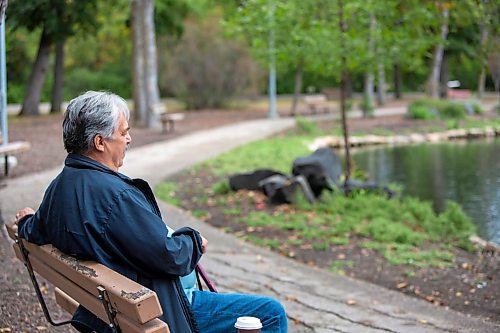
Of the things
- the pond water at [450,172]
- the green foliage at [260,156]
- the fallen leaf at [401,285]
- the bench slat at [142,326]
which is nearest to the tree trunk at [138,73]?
the green foliage at [260,156]

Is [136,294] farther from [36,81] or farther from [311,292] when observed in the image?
[36,81]

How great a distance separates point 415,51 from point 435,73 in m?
23.3

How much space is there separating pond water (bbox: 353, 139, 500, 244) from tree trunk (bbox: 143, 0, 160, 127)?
254 inches

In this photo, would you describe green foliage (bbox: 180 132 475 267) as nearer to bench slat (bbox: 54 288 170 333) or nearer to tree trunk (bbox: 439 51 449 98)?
bench slat (bbox: 54 288 170 333)

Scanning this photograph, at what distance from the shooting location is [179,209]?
1068 centimetres

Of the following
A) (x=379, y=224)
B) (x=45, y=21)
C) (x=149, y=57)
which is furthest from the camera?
(x=149, y=57)

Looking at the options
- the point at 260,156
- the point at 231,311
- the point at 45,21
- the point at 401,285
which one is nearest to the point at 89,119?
the point at 231,311

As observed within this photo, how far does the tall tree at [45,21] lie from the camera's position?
17.6m

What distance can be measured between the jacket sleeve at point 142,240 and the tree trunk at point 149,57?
20.0 m

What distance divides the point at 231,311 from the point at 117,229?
2.41 feet

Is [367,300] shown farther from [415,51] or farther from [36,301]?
[415,51]

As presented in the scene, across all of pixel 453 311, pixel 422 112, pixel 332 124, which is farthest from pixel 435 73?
pixel 453 311

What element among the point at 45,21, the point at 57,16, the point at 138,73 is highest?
the point at 57,16

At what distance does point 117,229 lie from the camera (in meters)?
3.20
